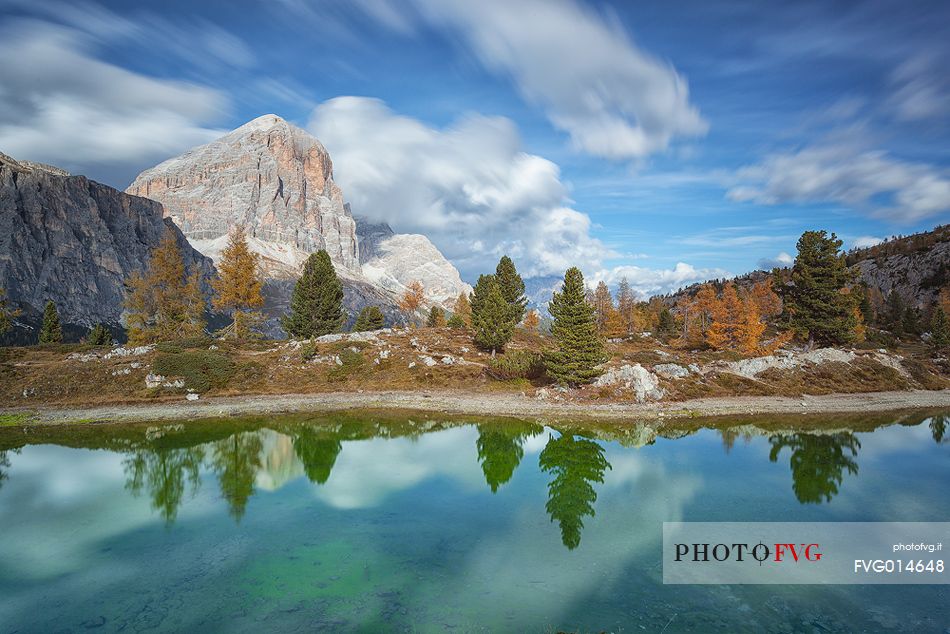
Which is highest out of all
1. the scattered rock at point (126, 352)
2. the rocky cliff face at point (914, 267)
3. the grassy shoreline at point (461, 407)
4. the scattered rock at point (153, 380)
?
the rocky cliff face at point (914, 267)

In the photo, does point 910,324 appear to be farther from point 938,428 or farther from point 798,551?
point 798,551

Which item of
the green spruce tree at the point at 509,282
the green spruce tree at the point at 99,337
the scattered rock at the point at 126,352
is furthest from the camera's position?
the green spruce tree at the point at 509,282

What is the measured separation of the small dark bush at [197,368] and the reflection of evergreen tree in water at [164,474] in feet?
59.1

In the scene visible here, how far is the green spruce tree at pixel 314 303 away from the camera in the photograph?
245 feet

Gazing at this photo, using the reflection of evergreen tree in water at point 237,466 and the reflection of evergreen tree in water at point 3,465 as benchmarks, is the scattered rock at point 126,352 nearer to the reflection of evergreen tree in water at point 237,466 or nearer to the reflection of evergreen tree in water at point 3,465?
the reflection of evergreen tree in water at point 3,465

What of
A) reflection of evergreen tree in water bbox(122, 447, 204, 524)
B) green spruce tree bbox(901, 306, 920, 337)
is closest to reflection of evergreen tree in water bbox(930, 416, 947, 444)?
reflection of evergreen tree in water bbox(122, 447, 204, 524)

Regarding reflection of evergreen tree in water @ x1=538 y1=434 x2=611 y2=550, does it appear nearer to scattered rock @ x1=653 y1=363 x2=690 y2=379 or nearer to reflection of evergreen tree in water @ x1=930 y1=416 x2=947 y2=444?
scattered rock @ x1=653 y1=363 x2=690 y2=379

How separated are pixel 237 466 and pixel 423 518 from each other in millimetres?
16448

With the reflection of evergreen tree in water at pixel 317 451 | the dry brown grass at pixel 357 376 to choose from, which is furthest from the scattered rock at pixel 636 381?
the reflection of evergreen tree in water at pixel 317 451

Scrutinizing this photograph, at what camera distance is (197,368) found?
54438 mm

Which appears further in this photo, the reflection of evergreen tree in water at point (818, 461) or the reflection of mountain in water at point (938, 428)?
the reflection of mountain in water at point (938, 428)

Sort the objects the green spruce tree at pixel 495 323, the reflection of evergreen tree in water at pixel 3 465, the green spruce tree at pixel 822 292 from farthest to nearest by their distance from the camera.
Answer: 1. the green spruce tree at pixel 495 323
2. the green spruce tree at pixel 822 292
3. the reflection of evergreen tree in water at pixel 3 465

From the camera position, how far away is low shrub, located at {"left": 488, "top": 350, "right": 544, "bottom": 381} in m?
60.5

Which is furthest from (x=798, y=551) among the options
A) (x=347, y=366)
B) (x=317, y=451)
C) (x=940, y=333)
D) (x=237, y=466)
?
(x=940, y=333)
